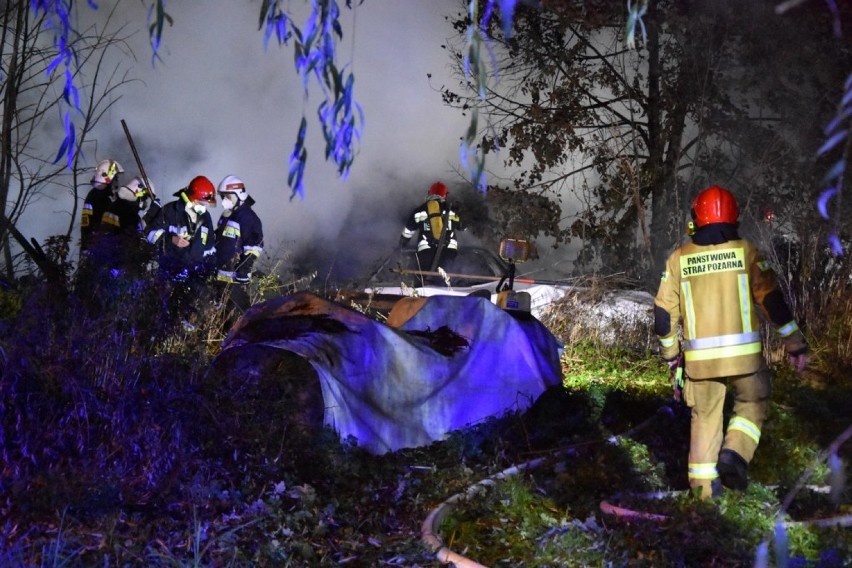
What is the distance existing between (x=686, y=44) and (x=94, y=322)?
12265mm

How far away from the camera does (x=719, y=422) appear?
5.70 metres

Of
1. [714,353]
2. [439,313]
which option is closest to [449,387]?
[439,313]

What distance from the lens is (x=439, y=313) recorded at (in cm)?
802

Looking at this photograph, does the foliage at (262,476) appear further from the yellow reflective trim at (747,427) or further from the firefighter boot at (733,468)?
the yellow reflective trim at (747,427)

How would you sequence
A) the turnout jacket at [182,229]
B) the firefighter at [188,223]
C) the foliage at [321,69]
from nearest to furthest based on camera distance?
1. the foliage at [321,69]
2. the turnout jacket at [182,229]
3. the firefighter at [188,223]

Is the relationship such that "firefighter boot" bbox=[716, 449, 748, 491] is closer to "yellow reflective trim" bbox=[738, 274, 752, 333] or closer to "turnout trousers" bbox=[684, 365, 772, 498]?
"turnout trousers" bbox=[684, 365, 772, 498]

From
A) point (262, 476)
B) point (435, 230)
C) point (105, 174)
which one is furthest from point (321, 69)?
point (435, 230)

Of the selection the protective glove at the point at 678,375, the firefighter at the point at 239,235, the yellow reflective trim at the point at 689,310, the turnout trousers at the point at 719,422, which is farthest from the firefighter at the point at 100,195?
the turnout trousers at the point at 719,422

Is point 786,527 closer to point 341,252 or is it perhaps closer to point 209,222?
point 209,222

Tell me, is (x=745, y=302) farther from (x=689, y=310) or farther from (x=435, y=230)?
(x=435, y=230)

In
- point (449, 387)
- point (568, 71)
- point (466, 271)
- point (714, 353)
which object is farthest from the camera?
point (568, 71)

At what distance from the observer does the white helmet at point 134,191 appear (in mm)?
10445

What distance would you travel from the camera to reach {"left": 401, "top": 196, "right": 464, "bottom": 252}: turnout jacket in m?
13.3

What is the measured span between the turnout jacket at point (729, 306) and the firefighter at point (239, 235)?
622 centimetres
